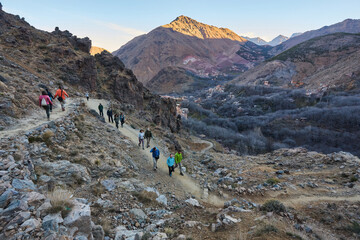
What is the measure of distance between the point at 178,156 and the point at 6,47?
24.0 meters

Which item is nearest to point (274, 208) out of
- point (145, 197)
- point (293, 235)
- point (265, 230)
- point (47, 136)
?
point (293, 235)

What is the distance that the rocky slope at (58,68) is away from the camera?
13.4 metres

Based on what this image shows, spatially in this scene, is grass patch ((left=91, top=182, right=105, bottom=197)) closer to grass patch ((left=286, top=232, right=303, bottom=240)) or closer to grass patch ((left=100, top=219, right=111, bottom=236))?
grass patch ((left=100, top=219, right=111, bottom=236))

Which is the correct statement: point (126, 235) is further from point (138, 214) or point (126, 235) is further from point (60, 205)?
point (60, 205)

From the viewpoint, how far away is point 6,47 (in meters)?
19.8

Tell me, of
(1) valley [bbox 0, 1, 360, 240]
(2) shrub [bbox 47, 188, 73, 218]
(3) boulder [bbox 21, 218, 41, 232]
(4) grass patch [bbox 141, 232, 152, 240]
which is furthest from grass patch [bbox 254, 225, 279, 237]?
(3) boulder [bbox 21, 218, 41, 232]

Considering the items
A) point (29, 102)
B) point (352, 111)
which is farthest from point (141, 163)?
point (352, 111)

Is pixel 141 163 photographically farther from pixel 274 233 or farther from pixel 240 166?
pixel 240 166

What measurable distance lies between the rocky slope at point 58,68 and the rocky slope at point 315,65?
65568 millimetres

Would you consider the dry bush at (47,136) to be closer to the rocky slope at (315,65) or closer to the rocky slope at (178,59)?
the rocky slope at (315,65)

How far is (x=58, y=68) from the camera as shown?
915 inches

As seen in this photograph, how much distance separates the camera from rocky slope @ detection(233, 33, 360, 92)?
6719cm

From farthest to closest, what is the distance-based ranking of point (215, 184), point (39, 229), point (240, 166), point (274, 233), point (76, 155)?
1. point (240, 166)
2. point (215, 184)
3. point (76, 155)
4. point (274, 233)
5. point (39, 229)

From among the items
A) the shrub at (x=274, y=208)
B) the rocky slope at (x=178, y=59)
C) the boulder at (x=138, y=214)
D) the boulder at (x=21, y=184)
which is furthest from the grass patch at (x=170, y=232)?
the rocky slope at (x=178, y=59)
